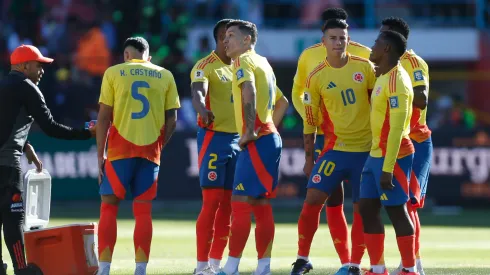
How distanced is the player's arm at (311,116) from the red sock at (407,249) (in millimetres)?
1509

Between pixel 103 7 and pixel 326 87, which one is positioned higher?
pixel 103 7

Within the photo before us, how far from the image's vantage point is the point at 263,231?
11.0m

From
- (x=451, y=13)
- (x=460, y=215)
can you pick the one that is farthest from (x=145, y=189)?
(x=451, y=13)

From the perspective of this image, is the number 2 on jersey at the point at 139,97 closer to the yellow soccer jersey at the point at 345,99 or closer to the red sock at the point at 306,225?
the yellow soccer jersey at the point at 345,99

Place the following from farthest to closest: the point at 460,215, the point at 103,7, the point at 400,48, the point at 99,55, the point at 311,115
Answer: the point at 103,7
the point at 99,55
the point at 460,215
the point at 311,115
the point at 400,48

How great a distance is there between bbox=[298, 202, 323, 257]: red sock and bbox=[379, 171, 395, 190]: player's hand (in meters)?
1.10

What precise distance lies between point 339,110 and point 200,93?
142 cm

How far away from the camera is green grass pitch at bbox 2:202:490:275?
12.7 meters

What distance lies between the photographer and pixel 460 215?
22.0 m

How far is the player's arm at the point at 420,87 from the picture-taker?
11295 millimetres

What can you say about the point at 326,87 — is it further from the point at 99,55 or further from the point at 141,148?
the point at 99,55

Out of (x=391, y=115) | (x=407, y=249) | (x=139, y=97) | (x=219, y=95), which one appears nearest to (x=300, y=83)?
(x=219, y=95)

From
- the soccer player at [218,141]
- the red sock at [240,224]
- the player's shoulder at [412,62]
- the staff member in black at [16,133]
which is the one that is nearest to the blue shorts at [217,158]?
the soccer player at [218,141]

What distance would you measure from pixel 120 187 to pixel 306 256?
2.02 meters
